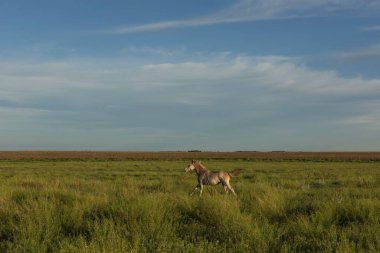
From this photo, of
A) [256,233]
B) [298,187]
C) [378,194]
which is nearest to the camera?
[256,233]

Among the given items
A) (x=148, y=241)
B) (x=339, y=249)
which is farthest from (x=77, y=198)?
(x=339, y=249)

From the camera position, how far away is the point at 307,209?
35.8ft

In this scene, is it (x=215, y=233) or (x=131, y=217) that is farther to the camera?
(x=131, y=217)

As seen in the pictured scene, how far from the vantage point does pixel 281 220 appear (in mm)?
10117

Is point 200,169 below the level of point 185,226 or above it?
above

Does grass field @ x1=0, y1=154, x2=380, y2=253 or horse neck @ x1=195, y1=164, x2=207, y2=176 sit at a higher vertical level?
horse neck @ x1=195, y1=164, x2=207, y2=176

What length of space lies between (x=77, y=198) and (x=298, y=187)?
37.7ft

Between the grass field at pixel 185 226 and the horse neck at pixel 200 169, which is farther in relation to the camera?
the horse neck at pixel 200 169

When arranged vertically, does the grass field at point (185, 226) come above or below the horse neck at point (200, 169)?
below

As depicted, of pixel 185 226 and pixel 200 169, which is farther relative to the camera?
pixel 200 169

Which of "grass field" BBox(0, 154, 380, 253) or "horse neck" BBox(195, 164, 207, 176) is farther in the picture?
"horse neck" BBox(195, 164, 207, 176)

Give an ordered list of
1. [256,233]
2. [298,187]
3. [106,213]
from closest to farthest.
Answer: [256,233], [106,213], [298,187]

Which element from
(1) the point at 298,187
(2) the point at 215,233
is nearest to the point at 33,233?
(2) the point at 215,233

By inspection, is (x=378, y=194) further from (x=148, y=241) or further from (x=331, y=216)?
(x=148, y=241)
